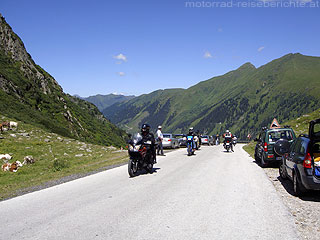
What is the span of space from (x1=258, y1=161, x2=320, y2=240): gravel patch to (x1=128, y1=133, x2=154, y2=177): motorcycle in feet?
16.3

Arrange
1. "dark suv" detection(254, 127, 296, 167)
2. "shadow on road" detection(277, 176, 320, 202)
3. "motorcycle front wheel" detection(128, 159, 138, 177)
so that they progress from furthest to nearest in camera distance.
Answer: "dark suv" detection(254, 127, 296, 167) < "motorcycle front wheel" detection(128, 159, 138, 177) < "shadow on road" detection(277, 176, 320, 202)

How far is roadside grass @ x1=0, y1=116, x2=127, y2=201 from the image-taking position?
38.4 feet

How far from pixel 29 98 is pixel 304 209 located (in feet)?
115

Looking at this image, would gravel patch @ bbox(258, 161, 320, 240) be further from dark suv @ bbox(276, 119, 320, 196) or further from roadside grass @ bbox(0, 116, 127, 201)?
roadside grass @ bbox(0, 116, 127, 201)

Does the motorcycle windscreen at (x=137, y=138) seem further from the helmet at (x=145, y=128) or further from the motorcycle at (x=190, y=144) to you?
the motorcycle at (x=190, y=144)

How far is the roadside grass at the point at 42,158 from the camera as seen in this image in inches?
461

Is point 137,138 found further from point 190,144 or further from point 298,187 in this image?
point 190,144

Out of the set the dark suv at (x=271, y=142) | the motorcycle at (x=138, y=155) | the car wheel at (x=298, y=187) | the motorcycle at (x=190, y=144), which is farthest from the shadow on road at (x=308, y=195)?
the motorcycle at (x=190, y=144)

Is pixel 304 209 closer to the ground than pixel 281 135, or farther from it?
closer to the ground

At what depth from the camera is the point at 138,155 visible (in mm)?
11555

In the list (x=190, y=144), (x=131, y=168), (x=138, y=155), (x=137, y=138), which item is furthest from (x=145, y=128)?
(x=190, y=144)

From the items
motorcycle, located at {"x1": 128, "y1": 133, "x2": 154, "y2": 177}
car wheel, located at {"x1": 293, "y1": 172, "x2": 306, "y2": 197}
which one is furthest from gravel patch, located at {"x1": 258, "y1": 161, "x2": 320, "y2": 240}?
motorcycle, located at {"x1": 128, "y1": 133, "x2": 154, "y2": 177}

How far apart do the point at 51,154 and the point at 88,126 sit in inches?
967

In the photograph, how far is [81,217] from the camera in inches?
233
